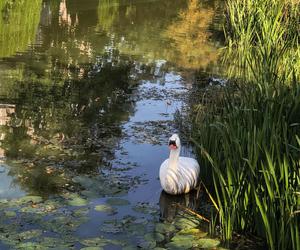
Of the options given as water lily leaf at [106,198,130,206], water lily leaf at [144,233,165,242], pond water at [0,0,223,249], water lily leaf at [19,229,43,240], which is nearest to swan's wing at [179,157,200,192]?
pond water at [0,0,223,249]

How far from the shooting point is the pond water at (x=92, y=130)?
4.50 meters

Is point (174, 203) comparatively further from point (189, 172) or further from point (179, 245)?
point (179, 245)

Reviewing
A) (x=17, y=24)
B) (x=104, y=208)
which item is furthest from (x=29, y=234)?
(x=17, y=24)

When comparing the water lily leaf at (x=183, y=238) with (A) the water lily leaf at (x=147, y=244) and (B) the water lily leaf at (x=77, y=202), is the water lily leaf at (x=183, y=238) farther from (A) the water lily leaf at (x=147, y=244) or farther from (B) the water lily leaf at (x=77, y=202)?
(B) the water lily leaf at (x=77, y=202)

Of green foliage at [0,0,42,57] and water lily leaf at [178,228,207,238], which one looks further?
green foliage at [0,0,42,57]

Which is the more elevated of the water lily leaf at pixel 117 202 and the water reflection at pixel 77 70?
the water reflection at pixel 77 70

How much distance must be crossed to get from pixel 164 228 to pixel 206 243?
1.44ft

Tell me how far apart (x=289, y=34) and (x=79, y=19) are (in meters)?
8.35

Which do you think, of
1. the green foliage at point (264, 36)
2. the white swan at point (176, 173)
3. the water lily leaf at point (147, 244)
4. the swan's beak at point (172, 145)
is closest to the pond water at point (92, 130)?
the water lily leaf at point (147, 244)

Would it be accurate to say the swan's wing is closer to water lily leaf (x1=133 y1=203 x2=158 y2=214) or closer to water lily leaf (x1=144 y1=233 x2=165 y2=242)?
water lily leaf (x1=133 y1=203 x2=158 y2=214)

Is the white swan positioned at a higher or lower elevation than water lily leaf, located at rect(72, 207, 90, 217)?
higher

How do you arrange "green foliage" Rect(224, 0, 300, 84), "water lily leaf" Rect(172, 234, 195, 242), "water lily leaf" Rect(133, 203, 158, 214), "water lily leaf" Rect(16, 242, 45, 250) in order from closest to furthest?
"water lily leaf" Rect(16, 242, 45, 250) → "water lily leaf" Rect(172, 234, 195, 242) → "water lily leaf" Rect(133, 203, 158, 214) → "green foliage" Rect(224, 0, 300, 84)

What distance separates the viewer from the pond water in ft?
14.8

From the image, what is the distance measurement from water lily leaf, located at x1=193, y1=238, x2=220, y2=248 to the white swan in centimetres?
97
